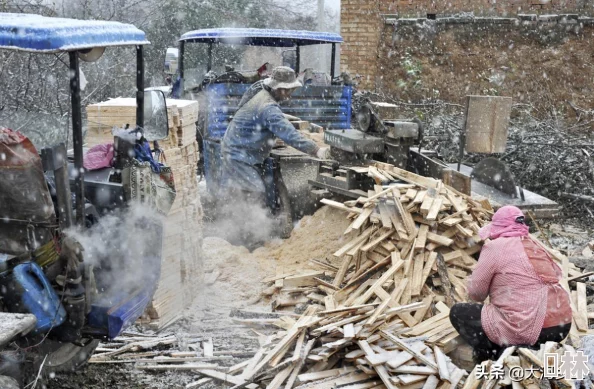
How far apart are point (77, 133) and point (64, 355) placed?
185cm

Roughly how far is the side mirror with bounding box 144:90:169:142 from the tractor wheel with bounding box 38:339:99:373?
1970 millimetres

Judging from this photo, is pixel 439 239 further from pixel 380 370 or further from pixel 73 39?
pixel 73 39

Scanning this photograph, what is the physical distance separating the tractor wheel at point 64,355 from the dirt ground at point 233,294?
0.12m

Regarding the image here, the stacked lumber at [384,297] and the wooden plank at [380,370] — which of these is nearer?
the wooden plank at [380,370]

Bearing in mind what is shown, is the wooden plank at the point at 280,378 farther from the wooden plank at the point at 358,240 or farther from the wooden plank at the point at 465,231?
the wooden plank at the point at 465,231

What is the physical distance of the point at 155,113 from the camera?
614 cm

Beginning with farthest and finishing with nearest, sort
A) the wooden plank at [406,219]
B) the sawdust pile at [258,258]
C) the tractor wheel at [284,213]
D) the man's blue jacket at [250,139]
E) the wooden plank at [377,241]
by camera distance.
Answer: the tractor wheel at [284,213] → the man's blue jacket at [250,139] → the sawdust pile at [258,258] → the wooden plank at [377,241] → the wooden plank at [406,219]

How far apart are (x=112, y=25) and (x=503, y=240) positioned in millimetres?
3384

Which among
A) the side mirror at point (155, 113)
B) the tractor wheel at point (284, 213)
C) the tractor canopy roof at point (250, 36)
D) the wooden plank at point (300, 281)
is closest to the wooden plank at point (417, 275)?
the wooden plank at point (300, 281)

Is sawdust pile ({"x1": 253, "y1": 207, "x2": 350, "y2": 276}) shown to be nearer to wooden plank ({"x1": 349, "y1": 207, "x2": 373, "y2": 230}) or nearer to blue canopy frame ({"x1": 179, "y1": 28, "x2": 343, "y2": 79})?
wooden plank ({"x1": 349, "y1": 207, "x2": 373, "y2": 230})

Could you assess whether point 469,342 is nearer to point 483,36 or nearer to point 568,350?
point 568,350

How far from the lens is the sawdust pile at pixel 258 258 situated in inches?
293

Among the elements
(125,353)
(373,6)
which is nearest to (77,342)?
(125,353)

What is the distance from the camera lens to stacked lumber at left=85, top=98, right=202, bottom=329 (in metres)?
6.35
